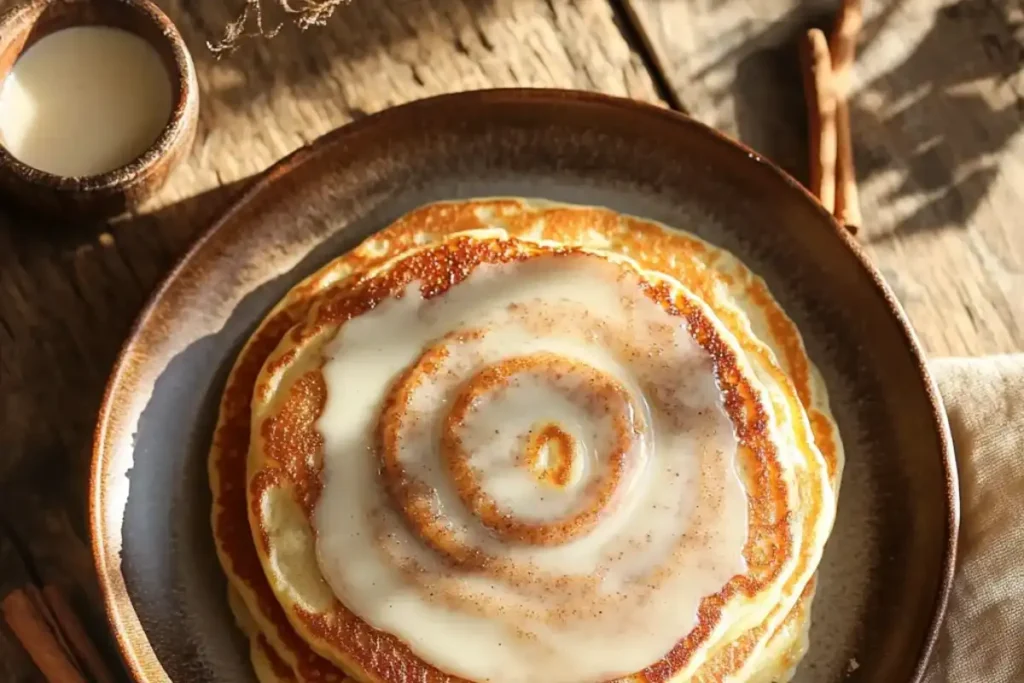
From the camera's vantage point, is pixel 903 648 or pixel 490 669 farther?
pixel 903 648

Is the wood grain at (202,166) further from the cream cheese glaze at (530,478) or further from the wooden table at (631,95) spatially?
the cream cheese glaze at (530,478)

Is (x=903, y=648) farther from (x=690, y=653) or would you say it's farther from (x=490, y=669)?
(x=490, y=669)

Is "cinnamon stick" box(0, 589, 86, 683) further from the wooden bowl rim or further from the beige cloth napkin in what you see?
the beige cloth napkin

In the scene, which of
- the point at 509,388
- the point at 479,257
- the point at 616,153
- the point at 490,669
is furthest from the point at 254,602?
the point at 616,153

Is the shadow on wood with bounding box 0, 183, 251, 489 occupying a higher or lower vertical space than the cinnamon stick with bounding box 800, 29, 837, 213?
higher

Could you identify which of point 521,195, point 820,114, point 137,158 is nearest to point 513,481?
point 521,195

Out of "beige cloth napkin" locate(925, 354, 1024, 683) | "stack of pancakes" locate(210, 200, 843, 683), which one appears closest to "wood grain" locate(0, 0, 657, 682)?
"stack of pancakes" locate(210, 200, 843, 683)

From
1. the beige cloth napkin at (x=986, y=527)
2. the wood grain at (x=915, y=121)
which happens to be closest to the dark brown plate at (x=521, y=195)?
the beige cloth napkin at (x=986, y=527)
